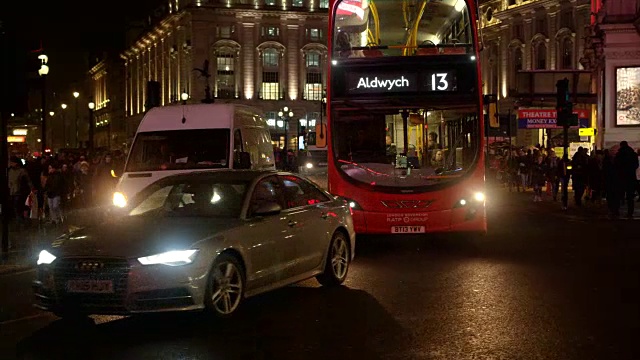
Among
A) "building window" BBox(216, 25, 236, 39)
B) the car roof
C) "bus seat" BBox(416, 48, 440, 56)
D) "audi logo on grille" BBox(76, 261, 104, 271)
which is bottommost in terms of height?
"audi logo on grille" BBox(76, 261, 104, 271)

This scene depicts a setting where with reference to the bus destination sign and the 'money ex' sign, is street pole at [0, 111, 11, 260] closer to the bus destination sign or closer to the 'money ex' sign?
the bus destination sign

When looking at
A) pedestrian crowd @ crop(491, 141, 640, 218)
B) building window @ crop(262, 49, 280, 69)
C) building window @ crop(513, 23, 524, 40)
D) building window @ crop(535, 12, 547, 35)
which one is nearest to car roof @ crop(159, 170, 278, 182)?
pedestrian crowd @ crop(491, 141, 640, 218)

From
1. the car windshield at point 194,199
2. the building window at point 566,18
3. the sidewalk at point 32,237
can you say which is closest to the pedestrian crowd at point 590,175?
the sidewalk at point 32,237

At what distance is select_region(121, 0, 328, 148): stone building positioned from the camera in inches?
3969

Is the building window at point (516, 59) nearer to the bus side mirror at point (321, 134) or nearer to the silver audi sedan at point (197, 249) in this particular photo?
the bus side mirror at point (321, 134)

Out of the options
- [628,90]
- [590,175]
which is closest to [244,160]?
[590,175]

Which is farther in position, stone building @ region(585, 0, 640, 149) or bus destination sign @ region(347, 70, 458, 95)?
stone building @ region(585, 0, 640, 149)

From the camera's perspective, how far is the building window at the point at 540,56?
265 feet

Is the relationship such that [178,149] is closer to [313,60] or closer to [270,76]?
[270,76]

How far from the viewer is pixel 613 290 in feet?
35.4

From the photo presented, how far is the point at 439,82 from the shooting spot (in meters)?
15.3

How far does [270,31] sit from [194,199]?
97179 mm

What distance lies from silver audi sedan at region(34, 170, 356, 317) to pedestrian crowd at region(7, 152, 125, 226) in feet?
38.5

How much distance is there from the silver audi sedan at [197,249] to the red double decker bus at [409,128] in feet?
13.9
